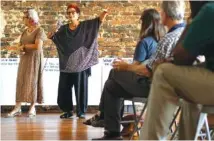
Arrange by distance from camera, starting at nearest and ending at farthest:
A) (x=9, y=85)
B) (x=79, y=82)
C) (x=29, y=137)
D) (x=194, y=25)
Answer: (x=194, y=25) < (x=29, y=137) < (x=79, y=82) < (x=9, y=85)

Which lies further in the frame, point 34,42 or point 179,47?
point 34,42

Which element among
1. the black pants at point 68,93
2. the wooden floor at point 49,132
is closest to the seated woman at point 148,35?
the wooden floor at point 49,132

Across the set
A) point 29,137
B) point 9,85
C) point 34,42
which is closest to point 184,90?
point 29,137

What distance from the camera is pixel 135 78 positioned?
2908 millimetres

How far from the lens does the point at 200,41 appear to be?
6.45 feet

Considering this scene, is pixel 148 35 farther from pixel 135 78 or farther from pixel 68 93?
pixel 68 93

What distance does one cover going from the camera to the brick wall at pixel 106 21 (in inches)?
269

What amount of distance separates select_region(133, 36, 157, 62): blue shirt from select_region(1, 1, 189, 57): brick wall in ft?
12.1

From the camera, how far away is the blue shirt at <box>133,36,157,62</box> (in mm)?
3158

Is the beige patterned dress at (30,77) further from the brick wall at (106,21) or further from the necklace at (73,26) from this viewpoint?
the brick wall at (106,21)

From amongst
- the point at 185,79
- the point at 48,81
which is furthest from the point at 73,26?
the point at 185,79

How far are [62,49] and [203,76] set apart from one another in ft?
11.8

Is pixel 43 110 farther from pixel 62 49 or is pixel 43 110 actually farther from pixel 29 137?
pixel 29 137

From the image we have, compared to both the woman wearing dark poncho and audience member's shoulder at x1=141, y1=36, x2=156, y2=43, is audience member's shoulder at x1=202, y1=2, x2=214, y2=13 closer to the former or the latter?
audience member's shoulder at x1=141, y1=36, x2=156, y2=43
